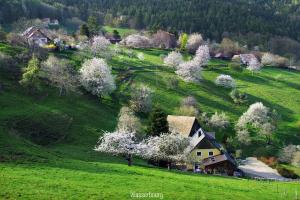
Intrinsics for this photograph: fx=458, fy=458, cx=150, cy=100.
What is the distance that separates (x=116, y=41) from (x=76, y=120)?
9567 centimetres

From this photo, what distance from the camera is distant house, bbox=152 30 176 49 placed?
15900cm

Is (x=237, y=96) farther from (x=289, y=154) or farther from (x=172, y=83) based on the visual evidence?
(x=289, y=154)

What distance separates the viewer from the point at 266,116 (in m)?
93.9

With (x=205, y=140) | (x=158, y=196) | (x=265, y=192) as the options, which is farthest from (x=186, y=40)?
(x=158, y=196)

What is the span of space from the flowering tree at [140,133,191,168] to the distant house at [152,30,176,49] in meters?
100

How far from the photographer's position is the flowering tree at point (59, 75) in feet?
272

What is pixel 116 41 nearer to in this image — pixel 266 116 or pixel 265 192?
pixel 266 116

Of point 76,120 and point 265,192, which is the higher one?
point 76,120

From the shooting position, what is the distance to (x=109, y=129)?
7119 centimetres

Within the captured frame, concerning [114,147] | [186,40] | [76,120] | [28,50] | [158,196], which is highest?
[186,40]

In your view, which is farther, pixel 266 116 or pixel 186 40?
pixel 186 40

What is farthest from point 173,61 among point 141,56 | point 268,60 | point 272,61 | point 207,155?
point 207,155

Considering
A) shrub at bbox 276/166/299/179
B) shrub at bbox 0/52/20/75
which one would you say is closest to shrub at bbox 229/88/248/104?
shrub at bbox 276/166/299/179

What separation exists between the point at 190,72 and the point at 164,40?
4984 cm
